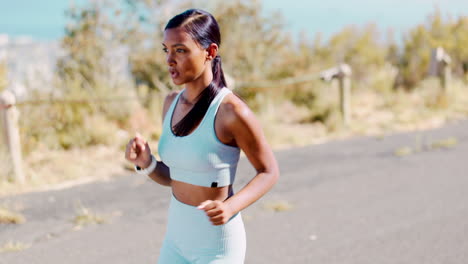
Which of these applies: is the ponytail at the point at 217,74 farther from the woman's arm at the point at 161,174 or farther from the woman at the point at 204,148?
the woman's arm at the point at 161,174

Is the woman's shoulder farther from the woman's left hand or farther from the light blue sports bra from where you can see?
the woman's left hand

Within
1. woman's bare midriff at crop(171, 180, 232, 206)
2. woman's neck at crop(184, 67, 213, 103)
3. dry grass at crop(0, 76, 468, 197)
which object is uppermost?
woman's neck at crop(184, 67, 213, 103)

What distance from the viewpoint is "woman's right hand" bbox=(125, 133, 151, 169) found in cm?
221

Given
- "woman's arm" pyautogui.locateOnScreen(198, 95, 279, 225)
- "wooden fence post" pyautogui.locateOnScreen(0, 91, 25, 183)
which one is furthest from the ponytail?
"wooden fence post" pyautogui.locateOnScreen(0, 91, 25, 183)

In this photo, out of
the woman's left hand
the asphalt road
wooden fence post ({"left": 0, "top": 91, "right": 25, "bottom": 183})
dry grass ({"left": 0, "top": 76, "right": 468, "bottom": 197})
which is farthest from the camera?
dry grass ({"left": 0, "top": 76, "right": 468, "bottom": 197})

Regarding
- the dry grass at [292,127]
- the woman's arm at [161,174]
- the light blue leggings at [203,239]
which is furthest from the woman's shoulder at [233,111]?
the dry grass at [292,127]

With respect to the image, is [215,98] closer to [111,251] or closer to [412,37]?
[111,251]

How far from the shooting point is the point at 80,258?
4.14 m

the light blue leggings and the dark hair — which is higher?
the dark hair

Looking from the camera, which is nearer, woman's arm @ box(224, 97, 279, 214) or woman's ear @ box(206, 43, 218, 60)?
woman's arm @ box(224, 97, 279, 214)

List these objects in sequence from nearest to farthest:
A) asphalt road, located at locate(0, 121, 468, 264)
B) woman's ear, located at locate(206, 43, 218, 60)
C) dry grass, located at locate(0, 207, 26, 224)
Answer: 1. woman's ear, located at locate(206, 43, 218, 60)
2. asphalt road, located at locate(0, 121, 468, 264)
3. dry grass, located at locate(0, 207, 26, 224)

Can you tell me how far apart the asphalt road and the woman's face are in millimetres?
2336

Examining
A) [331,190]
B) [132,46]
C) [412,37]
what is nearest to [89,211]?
[331,190]

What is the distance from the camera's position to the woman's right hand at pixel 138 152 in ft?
7.25
